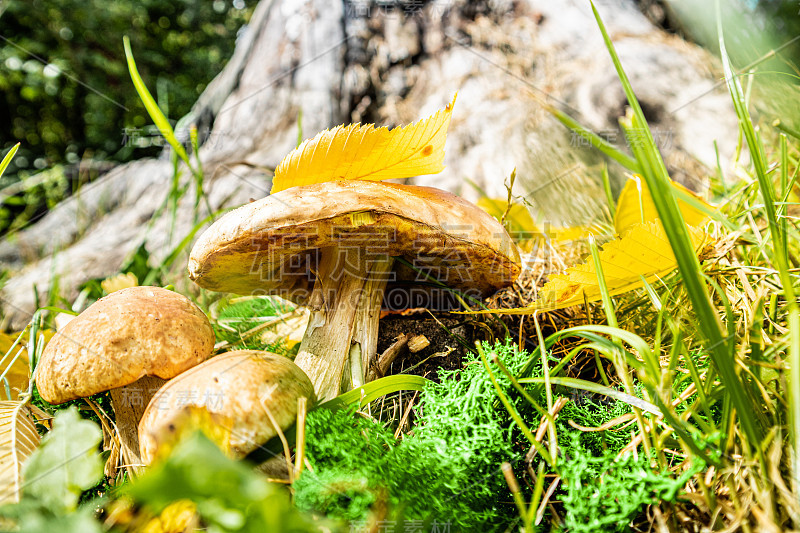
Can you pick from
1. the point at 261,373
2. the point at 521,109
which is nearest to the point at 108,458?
the point at 261,373

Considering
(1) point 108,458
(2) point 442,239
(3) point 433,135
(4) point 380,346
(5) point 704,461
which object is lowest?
(1) point 108,458

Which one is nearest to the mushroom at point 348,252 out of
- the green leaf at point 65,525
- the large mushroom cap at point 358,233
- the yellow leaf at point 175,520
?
the large mushroom cap at point 358,233

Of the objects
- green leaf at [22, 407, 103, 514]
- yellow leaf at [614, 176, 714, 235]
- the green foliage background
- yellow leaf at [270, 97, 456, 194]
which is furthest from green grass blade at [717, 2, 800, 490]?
the green foliage background

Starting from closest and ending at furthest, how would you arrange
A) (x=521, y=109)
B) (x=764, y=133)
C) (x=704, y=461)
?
(x=704, y=461)
(x=764, y=133)
(x=521, y=109)

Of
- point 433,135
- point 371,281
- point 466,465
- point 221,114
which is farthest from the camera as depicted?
point 221,114

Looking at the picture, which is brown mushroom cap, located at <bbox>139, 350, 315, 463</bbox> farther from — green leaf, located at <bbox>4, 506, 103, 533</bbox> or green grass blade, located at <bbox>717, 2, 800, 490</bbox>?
green grass blade, located at <bbox>717, 2, 800, 490</bbox>

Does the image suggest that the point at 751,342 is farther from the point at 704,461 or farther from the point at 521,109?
the point at 521,109

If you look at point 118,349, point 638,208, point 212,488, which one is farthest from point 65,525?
point 638,208

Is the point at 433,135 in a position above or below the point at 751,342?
above
